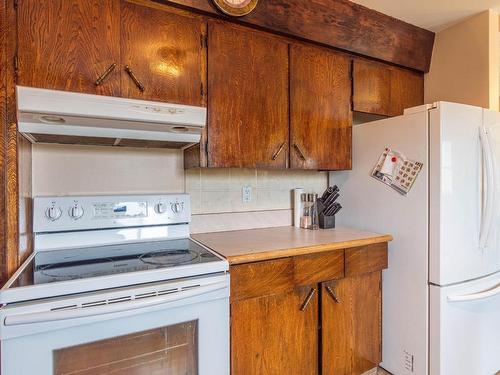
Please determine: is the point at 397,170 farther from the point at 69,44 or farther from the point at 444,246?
the point at 69,44

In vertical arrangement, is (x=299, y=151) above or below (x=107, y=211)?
above

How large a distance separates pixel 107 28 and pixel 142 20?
165mm

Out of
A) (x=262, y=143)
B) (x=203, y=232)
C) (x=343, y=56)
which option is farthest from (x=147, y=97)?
(x=343, y=56)

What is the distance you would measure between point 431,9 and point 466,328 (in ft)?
6.46

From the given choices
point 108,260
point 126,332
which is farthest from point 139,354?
point 108,260

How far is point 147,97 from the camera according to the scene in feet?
4.58

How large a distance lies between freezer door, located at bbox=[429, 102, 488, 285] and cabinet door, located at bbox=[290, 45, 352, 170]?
Answer: 0.54 m

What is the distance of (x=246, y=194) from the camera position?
200 cm

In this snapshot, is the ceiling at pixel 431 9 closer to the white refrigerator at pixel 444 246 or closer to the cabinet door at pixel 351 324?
the white refrigerator at pixel 444 246

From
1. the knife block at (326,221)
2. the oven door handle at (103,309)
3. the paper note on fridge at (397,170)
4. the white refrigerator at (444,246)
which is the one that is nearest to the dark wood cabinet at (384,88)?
the white refrigerator at (444,246)

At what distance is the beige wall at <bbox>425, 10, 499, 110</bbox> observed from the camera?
6.30 feet

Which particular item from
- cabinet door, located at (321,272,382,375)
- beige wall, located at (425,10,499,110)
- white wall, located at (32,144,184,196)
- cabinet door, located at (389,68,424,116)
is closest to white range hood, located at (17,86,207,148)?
white wall, located at (32,144,184,196)

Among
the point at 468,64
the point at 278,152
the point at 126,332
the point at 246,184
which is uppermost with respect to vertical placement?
the point at 468,64

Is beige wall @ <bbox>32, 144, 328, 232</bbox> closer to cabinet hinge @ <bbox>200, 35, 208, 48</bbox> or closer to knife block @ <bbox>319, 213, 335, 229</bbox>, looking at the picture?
knife block @ <bbox>319, 213, 335, 229</bbox>
